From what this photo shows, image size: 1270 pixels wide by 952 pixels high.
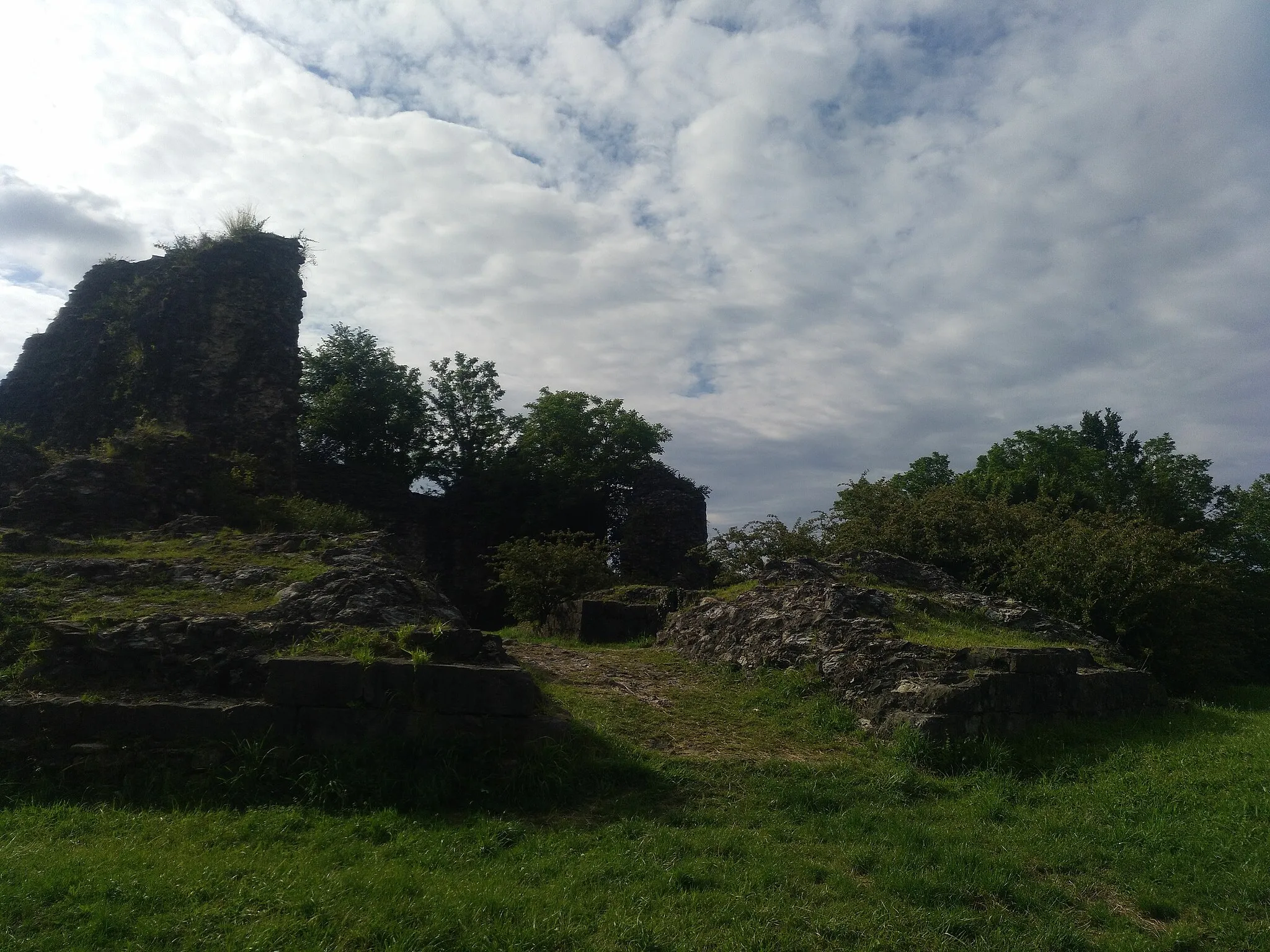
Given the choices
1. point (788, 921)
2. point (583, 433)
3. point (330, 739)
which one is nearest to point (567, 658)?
point (330, 739)

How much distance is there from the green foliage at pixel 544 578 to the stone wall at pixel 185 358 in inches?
221

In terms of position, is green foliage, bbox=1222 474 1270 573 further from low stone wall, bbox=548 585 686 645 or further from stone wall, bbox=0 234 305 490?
stone wall, bbox=0 234 305 490

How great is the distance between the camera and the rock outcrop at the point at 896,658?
743cm

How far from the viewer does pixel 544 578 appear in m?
16.5

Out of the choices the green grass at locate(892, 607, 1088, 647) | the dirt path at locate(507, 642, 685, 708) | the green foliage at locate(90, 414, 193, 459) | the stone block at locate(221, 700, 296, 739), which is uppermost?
the green foliage at locate(90, 414, 193, 459)

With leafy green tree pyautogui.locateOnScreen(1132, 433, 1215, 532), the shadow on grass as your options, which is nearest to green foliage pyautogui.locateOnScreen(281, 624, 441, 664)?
the shadow on grass

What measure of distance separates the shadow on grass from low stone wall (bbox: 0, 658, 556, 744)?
0.34ft

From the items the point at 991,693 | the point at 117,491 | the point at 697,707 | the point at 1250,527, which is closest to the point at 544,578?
the point at 117,491

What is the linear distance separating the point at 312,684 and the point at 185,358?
15.6m

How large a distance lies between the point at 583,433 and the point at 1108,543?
1733cm

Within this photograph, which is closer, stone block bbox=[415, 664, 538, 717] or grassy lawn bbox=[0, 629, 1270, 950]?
grassy lawn bbox=[0, 629, 1270, 950]

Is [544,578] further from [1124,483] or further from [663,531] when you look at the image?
[1124,483]

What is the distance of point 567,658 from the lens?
10.6 meters

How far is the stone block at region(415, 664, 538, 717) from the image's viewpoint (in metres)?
6.04
